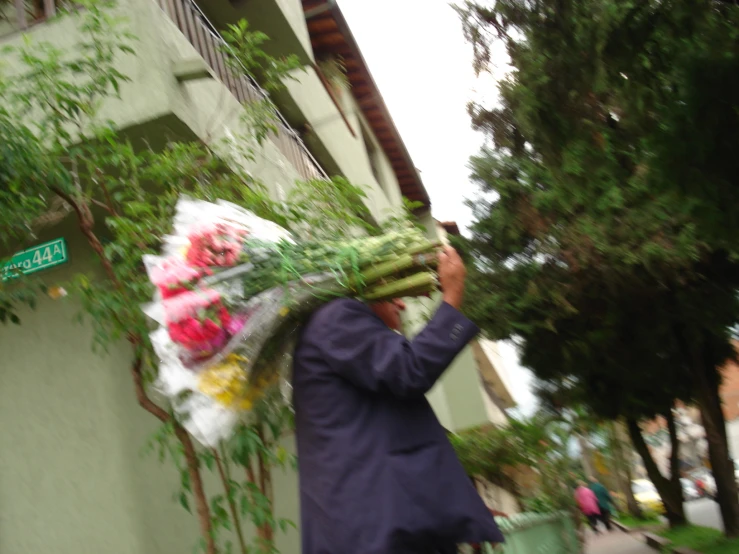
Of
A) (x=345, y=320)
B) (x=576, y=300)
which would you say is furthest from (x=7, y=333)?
(x=576, y=300)

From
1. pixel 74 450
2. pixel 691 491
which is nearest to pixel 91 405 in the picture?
pixel 74 450

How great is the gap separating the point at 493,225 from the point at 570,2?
6.26m

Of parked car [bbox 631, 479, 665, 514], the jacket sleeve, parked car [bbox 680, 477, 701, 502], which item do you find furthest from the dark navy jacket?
parked car [bbox 680, 477, 701, 502]

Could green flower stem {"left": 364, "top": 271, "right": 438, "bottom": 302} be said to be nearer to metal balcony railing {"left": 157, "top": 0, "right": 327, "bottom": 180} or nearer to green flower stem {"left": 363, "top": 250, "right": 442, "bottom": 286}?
green flower stem {"left": 363, "top": 250, "right": 442, "bottom": 286}

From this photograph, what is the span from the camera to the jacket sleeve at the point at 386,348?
2002mm

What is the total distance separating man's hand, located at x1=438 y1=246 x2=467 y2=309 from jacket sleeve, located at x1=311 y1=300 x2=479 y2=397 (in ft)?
0.20

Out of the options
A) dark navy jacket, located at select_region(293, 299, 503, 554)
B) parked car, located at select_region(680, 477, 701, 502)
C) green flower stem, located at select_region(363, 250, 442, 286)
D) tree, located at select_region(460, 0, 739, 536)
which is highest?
tree, located at select_region(460, 0, 739, 536)

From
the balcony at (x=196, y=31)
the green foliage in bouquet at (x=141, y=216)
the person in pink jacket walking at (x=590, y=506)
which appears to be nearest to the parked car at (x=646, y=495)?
the person in pink jacket walking at (x=590, y=506)

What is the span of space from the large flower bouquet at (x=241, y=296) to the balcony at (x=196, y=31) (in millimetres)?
2853

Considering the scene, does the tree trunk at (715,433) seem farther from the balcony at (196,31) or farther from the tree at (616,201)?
the balcony at (196,31)

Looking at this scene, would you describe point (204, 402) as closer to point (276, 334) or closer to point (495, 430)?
point (276, 334)

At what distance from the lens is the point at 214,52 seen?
7.57m

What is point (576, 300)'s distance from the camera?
33.2ft

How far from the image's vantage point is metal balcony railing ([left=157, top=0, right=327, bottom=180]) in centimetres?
653
